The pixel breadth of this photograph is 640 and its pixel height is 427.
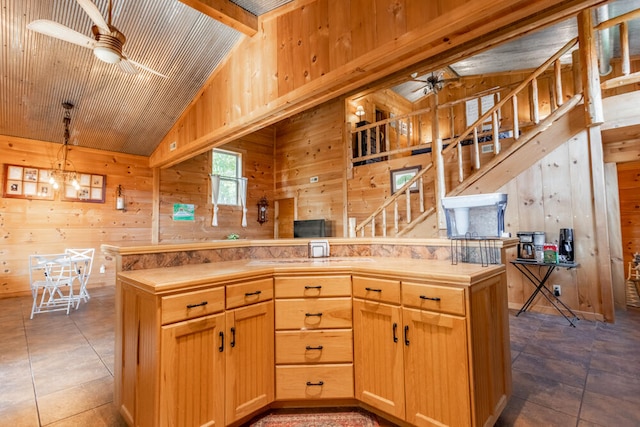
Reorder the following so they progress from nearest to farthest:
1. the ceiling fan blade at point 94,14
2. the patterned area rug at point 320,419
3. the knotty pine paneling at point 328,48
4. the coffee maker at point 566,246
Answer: the patterned area rug at point 320,419 < the knotty pine paneling at point 328,48 < the ceiling fan blade at point 94,14 < the coffee maker at point 566,246

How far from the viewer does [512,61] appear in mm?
5867

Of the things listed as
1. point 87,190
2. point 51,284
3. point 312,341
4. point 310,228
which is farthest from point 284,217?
point 312,341

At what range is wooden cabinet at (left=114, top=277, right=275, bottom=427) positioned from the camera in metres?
1.46

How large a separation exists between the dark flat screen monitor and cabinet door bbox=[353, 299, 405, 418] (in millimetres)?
4896

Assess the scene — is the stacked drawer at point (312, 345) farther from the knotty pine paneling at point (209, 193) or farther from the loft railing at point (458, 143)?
the knotty pine paneling at point (209, 193)

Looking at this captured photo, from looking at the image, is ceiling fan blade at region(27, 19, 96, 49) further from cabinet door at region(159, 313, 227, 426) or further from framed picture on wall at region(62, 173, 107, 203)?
framed picture on wall at region(62, 173, 107, 203)

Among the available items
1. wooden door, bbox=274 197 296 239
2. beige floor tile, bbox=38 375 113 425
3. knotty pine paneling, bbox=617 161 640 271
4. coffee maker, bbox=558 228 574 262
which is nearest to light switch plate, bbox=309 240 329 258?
beige floor tile, bbox=38 375 113 425

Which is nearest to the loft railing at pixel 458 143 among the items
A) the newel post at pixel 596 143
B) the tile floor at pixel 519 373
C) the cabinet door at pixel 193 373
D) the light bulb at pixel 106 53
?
the newel post at pixel 596 143

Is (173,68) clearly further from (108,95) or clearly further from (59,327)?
(59,327)

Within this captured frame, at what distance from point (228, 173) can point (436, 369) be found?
275 inches

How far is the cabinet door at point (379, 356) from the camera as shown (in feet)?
5.57

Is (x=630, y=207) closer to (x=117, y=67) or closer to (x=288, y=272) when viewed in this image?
(x=288, y=272)

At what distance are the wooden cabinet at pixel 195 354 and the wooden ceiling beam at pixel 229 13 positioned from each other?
9.72 feet

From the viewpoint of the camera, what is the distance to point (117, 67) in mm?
4211
